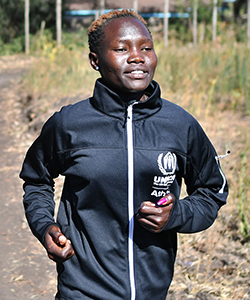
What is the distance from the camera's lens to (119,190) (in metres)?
1.80

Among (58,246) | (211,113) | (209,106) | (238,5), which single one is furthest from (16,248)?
(238,5)

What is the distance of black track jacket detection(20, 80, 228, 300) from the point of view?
5.92 feet

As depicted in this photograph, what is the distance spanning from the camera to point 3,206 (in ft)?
19.4

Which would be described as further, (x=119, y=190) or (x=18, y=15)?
(x=18, y=15)

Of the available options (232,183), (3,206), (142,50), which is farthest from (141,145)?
(3,206)

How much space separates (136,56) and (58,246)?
30.7 inches

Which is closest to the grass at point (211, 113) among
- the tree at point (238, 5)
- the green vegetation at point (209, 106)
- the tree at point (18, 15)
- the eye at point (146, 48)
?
the green vegetation at point (209, 106)

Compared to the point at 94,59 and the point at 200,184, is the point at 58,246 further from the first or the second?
the point at 94,59

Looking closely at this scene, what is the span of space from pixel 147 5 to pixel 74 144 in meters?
29.6

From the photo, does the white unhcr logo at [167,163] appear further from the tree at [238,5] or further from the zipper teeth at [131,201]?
the tree at [238,5]

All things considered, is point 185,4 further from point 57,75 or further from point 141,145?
point 141,145

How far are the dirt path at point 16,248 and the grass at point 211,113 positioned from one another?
3.84ft

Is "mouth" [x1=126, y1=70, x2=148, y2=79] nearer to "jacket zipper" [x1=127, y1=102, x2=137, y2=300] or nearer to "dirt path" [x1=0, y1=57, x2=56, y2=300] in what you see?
"jacket zipper" [x1=127, y1=102, x2=137, y2=300]

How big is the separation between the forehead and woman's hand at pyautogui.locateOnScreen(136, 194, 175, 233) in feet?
2.13
